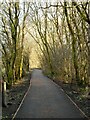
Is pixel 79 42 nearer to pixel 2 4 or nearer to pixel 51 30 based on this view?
pixel 2 4

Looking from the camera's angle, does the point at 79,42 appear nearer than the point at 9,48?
Yes

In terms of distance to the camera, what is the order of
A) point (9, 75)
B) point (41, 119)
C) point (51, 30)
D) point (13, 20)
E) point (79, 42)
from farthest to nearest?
point (51, 30) < point (13, 20) < point (9, 75) < point (79, 42) < point (41, 119)

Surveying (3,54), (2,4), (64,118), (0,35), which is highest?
(2,4)

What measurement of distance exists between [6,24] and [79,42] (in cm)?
1046

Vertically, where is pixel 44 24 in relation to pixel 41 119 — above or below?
above

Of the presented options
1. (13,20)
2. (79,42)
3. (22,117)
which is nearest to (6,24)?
(13,20)

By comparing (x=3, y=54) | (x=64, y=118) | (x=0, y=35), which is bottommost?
(x=64, y=118)

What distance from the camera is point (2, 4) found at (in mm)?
34156

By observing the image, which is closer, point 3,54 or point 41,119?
point 41,119

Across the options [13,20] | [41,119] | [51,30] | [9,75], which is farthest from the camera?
[51,30]

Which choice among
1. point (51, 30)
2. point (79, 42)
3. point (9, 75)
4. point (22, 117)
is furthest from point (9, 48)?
point (22, 117)

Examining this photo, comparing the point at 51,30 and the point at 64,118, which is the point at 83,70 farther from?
the point at 51,30

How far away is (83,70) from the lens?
99.2 feet

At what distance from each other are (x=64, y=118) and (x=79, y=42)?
18.1 meters
